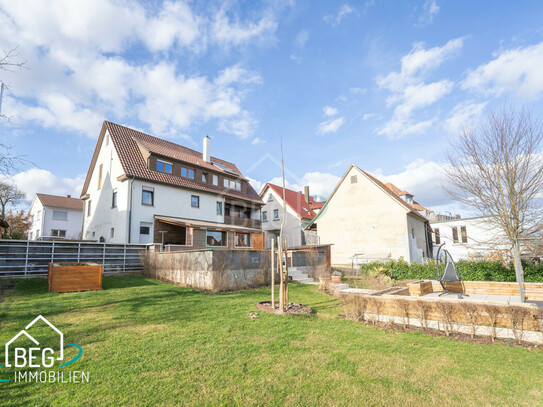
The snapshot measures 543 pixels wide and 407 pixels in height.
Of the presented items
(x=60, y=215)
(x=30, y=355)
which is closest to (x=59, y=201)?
(x=60, y=215)

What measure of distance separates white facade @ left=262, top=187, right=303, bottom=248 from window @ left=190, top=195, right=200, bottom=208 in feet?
39.6

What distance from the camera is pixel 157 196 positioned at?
22.4 metres

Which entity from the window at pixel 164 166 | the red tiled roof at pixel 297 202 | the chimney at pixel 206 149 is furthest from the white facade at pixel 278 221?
the window at pixel 164 166

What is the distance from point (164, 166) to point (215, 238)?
768cm

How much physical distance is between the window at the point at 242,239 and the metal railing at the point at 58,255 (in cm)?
1013

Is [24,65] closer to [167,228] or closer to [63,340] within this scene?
[63,340]

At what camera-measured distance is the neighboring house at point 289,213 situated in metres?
36.7

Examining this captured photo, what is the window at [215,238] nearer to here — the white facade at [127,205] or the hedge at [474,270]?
the white facade at [127,205]

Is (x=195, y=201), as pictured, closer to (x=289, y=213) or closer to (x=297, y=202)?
(x=289, y=213)

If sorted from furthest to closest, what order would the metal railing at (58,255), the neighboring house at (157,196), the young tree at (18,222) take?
the young tree at (18,222) < the neighboring house at (157,196) < the metal railing at (58,255)

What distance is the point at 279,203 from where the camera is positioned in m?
38.4

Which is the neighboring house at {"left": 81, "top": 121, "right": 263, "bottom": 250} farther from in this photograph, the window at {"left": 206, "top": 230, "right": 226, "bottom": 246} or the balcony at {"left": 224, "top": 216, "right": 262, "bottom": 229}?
the balcony at {"left": 224, "top": 216, "right": 262, "bottom": 229}

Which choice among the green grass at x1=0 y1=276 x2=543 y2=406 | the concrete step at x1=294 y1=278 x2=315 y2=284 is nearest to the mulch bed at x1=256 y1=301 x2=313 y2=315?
the green grass at x1=0 y1=276 x2=543 y2=406

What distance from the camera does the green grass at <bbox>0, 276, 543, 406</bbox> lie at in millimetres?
3473
